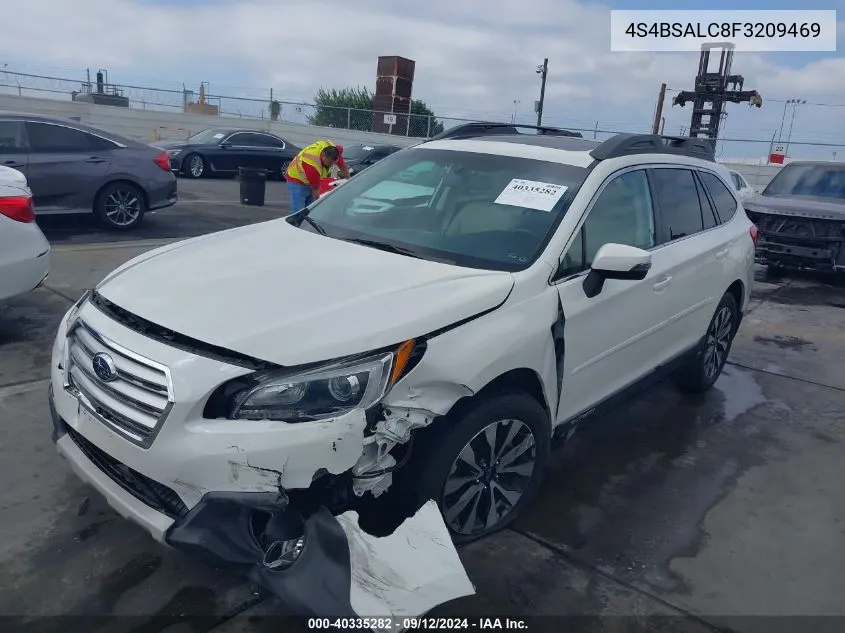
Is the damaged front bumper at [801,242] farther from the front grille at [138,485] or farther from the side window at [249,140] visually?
the side window at [249,140]

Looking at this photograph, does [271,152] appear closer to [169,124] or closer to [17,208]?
[169,124]

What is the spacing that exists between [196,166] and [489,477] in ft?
53.7

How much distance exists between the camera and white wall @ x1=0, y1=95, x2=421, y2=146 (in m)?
22.9

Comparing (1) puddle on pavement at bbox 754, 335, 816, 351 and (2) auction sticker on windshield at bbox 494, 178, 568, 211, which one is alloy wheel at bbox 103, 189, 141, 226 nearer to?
(2) auction sticker on windshield at bbox 494, 178, 568, 211

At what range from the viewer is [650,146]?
4.16 m

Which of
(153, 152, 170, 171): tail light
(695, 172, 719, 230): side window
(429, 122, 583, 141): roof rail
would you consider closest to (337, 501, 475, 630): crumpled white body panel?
(429, 122, 583, 141): roof rail

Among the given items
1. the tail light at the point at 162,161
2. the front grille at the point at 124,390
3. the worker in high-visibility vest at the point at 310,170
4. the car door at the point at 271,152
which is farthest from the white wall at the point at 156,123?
the front grille at the point at 124,390

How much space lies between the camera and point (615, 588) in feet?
9.68

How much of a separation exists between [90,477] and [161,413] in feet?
1.75

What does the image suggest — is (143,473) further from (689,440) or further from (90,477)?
(689,440)

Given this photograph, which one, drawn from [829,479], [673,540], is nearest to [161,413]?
[673,540]

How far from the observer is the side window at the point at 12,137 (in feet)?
28.0

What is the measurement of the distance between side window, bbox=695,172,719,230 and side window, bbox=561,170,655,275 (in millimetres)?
847

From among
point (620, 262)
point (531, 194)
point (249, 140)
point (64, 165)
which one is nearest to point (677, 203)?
point (531, 194)
